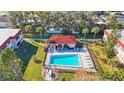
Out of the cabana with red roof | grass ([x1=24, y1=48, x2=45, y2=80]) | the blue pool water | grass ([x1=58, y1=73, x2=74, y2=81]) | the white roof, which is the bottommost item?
grass ([x1=58, y1=73, x2=74, y2=81])

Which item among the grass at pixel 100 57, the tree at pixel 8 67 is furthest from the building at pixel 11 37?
the grass at pixel 100 57

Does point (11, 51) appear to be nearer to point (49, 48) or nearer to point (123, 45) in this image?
point (49, 48)

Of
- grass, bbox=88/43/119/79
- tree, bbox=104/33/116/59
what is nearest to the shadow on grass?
grass, bbox=88/43/119/79

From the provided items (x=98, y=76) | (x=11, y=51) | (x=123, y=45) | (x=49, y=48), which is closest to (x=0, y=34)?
(x=11, y=51)

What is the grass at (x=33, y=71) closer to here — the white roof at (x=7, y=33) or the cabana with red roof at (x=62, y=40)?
the cabana with red roof at (x=62, y=40)

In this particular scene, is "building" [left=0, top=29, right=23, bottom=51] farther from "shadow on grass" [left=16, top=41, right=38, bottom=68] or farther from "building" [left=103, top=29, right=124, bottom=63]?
"building" [left=103, top=29, right=124, bottom=63]
